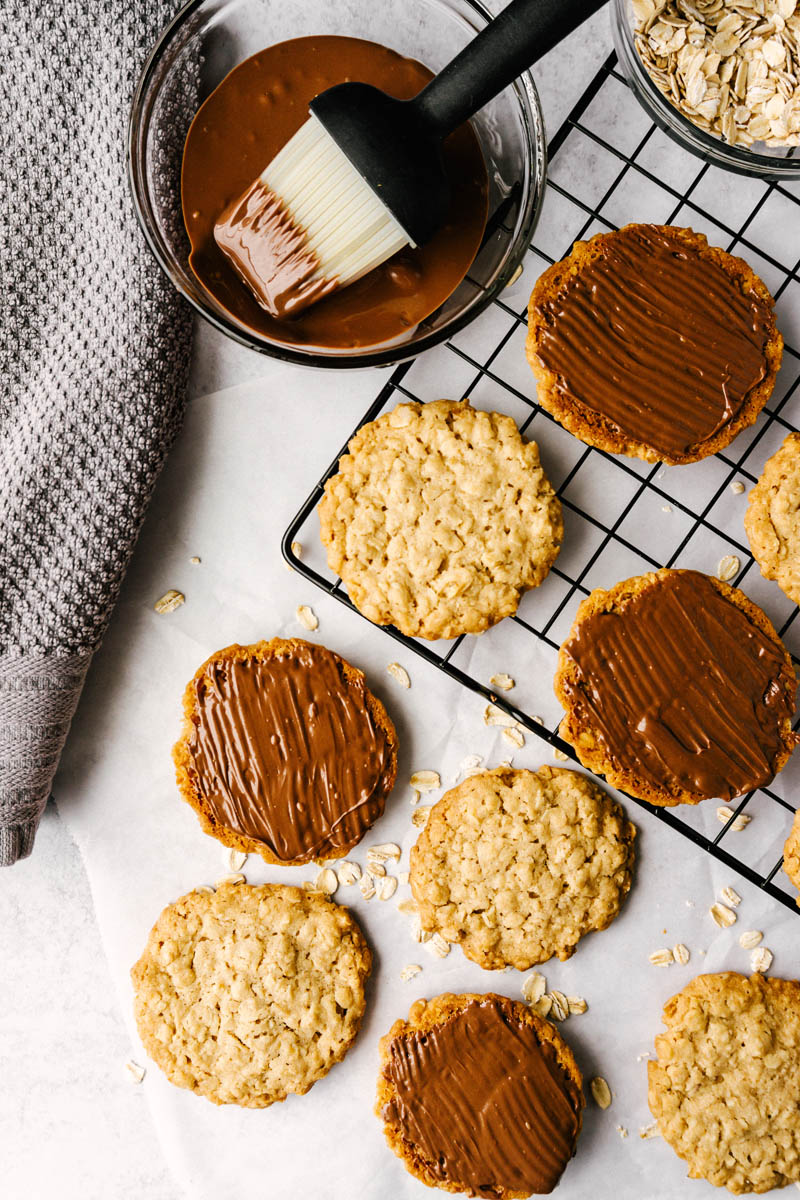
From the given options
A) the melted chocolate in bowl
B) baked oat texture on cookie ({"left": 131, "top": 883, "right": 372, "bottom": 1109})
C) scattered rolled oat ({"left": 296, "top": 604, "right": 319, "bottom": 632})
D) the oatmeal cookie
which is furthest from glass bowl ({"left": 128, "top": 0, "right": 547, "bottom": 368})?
baked oat texture on cookie ({"left": 131, "top": 883, "right": 372, "bottom": 1109})

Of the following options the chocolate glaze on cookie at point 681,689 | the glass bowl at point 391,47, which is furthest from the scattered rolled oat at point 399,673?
the glass bowl at point 391,47

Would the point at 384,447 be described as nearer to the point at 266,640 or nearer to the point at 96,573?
the point at 266,640

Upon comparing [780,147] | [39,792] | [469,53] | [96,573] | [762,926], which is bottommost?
[762,926]

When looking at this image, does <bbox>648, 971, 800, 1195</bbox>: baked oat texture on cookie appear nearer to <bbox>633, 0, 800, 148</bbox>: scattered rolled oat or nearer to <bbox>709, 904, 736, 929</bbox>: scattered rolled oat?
<bbox>709, 904, 736, 929</bbox>: scattered rolled oat

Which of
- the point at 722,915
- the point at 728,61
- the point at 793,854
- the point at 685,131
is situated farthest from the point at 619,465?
the point at 722,915

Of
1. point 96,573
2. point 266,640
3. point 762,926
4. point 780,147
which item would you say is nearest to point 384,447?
point 266,640

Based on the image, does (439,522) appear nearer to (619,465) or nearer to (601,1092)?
(619,465)

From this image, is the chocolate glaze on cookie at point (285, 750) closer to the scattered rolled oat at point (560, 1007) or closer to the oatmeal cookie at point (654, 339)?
the scattered rolled oat at point (560, 1007)

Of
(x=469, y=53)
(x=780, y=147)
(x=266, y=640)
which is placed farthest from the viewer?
(x=266, y=640)
